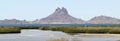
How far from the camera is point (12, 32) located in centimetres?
8056

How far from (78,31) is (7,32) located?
15919mm

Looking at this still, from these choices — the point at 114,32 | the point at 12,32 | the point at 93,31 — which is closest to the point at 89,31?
the point at 93,31

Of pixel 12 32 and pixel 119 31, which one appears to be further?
pixel 12 32

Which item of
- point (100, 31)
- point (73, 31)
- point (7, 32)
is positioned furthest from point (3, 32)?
point (100, 31)

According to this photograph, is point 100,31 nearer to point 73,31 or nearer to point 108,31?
point 108,31

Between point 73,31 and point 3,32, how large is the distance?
15.7 meters

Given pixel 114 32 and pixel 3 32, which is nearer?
pixel 114 32

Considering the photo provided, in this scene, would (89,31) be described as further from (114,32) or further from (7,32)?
(7,32)

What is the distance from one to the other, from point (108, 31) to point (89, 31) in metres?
4.63

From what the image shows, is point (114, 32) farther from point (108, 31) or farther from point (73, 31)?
point (73, 31)

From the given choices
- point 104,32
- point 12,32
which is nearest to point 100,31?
point 104,32

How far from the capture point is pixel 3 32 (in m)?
79.9

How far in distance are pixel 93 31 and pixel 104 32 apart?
419cm

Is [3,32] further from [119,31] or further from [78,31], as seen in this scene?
[119,31]
